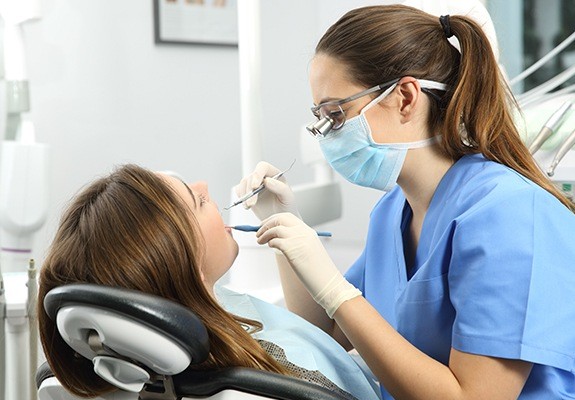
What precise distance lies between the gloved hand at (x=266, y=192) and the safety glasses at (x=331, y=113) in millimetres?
236

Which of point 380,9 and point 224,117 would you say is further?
point 224,117

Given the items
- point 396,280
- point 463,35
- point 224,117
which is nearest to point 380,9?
point 463,35

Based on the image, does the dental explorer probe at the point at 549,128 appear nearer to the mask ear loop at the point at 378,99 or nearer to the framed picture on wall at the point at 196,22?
the mask ear loop at the point at 378,99

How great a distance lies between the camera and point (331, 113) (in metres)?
A: 1.36

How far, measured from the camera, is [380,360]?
3.91 feet

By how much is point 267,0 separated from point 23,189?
1449 millimetres

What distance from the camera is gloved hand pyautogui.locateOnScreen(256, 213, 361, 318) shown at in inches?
48.3

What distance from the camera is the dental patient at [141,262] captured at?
107 centimetres

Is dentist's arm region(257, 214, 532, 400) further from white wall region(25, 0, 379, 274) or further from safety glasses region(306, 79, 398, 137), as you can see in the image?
white wall region(25, 0, 379, 274)

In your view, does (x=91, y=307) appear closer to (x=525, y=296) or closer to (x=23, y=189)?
(x=525, y=296)

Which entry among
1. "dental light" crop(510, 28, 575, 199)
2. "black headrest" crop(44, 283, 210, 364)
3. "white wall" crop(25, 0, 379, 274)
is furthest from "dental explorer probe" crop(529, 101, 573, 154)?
"white wall" crop(25, 0, 379, 274)

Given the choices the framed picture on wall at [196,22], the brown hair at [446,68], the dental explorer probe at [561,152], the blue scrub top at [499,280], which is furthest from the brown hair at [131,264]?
the framed picture on wall at [196,22]

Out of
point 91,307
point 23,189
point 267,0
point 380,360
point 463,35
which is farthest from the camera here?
point 267,0

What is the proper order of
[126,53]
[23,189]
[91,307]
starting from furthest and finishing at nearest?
[126,53] < [23,189] < [91,307]
